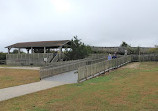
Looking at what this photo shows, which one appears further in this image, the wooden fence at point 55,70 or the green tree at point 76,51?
the green tree at point 76,51

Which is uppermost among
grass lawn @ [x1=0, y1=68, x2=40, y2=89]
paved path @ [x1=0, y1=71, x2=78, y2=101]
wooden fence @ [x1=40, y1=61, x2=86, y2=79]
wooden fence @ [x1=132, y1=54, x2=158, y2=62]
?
wooden fence @ [x1=132, y1=54, x2=158, y2=62]

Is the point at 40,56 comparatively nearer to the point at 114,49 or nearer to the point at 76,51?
the point at 76,51

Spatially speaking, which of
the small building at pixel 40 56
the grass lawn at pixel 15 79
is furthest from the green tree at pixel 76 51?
the grass lawn at pixel 15 79

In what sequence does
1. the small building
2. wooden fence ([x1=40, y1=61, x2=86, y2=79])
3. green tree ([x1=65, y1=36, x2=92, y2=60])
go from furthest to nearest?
the small building → green tree ([x1=65, y1=36, x2=92, y2=60]) → wooden fence ([x1=40, y1=61, x2=86, y2=79])

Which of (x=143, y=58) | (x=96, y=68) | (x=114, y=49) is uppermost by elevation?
(x=114, y=49)

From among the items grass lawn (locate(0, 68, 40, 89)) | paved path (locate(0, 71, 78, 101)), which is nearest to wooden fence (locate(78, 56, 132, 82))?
paved path (locate(0, 71, 78, 101))

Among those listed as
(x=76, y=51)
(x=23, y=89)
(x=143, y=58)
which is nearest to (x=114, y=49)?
(x=143, y=58)

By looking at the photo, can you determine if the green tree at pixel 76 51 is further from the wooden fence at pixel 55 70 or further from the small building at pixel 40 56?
the wooden fence at pixel 55 70

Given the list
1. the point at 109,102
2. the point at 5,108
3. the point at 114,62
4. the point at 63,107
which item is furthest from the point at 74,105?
the point at 114,62

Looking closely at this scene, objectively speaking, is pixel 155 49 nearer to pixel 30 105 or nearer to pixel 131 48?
pixel 131 48

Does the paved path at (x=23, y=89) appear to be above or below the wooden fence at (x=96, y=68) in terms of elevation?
below

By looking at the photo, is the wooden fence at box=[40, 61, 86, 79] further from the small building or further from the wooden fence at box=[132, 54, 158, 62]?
the wooden fence at box=[132, 54, 158, 62]

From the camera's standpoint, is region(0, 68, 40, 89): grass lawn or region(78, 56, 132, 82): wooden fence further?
region(78, 56, 132, 82): wooden fence

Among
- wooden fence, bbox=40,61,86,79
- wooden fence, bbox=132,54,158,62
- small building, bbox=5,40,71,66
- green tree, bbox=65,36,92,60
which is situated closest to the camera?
wooden fence, bbox=40,61,86,79
